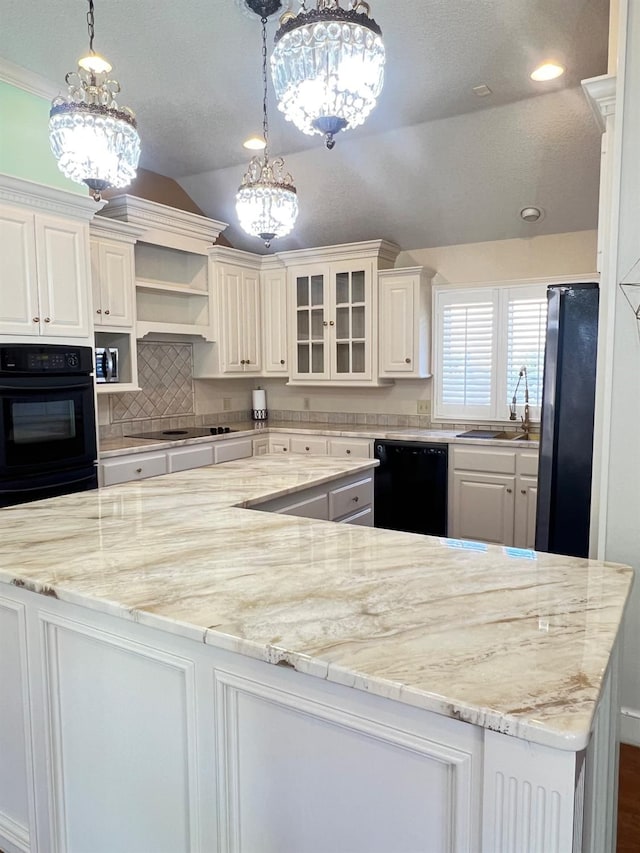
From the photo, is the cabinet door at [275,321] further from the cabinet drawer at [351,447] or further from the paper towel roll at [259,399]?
the cabinet drawer at [351,447]

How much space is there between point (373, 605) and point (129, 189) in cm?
426

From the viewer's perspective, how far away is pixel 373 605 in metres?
1.22

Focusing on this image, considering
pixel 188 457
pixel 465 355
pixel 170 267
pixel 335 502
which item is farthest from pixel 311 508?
pixel 170 267

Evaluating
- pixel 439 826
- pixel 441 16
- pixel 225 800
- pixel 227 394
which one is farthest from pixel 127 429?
pixel 439 826

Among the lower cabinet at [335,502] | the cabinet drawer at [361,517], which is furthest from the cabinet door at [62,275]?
the cabinet drawer at [361,517]

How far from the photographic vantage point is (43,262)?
3316mm

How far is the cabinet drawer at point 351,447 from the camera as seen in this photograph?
4.74 metres

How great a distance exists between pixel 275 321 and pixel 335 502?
290 cm

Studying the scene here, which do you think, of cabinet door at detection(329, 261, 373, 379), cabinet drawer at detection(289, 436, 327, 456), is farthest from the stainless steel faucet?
cabinet drawer at detection(289, 436, 327, 456)

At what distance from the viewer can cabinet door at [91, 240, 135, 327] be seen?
386cm

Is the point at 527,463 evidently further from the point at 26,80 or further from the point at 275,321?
the point at 26,80

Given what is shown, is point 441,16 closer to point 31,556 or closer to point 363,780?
point 31,556

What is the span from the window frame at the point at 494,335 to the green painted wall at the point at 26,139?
289 cm

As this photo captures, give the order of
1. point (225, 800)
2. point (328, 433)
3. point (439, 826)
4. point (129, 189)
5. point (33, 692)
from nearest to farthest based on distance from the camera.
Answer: point (439, 826), point (225, 800), point (33, 692), point (129, 189), point (328, 433)
